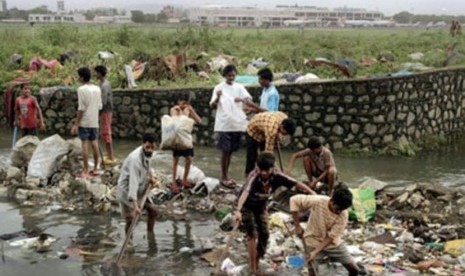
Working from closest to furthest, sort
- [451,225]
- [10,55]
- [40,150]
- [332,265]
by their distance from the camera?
[332,265] → [451,225] → [40,150] → [10,55]

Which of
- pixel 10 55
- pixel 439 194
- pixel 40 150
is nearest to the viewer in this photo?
pixel 439 194

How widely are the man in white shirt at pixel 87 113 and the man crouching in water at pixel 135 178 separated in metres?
2.50

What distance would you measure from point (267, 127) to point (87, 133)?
310 centimetres

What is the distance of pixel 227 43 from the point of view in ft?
80.7

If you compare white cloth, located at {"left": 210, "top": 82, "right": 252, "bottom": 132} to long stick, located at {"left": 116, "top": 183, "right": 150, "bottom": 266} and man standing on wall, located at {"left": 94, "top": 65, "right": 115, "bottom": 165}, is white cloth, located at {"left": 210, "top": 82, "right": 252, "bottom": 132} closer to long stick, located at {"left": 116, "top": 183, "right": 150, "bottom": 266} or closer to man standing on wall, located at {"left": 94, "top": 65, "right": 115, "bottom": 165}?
man standing on wall, located at {"left": 94, "top": 65, "right": 115, "bottom": 165}

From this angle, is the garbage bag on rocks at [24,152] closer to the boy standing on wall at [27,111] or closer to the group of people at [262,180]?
the boy standing on wall at [27,111]

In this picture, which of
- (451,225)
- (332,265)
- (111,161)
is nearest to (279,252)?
(332,265)

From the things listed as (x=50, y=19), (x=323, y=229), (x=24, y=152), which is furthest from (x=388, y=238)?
(x=50, y=19)

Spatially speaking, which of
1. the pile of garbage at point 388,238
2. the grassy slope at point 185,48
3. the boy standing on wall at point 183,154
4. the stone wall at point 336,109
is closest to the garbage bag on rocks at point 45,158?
the boy standing on wall at point 183,154

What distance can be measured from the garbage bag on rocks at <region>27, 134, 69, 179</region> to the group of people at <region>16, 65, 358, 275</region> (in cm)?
56

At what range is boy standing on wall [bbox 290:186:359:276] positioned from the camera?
19.2 feet

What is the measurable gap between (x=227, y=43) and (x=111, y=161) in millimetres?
14474

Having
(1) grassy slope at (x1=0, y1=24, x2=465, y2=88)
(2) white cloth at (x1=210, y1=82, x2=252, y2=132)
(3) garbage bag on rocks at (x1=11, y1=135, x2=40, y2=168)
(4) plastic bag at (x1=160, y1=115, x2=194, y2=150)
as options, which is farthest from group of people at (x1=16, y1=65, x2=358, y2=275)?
(1) grassy slope at (x1=0, y1=24, x2=465, y2=88)

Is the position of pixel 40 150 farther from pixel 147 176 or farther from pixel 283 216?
pixel 283 216
